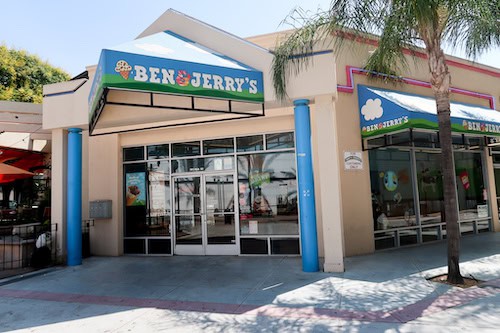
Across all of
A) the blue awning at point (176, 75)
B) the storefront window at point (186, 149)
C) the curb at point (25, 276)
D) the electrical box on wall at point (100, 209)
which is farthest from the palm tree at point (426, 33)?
the curb at point (25, 276)

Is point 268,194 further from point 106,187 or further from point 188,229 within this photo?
point 106,187

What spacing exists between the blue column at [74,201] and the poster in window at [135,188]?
1746 millimetres

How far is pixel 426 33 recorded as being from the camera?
6.86 meters

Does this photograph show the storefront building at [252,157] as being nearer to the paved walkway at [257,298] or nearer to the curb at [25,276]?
the curb at [25,276]

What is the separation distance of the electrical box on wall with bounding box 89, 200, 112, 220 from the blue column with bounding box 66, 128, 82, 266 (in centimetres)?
107

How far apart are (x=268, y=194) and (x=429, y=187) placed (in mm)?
5422

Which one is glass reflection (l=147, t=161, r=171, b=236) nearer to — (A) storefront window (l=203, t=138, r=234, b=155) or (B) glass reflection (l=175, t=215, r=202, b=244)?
(B) glass reflection (l=175, t=215, r=202, b=244)

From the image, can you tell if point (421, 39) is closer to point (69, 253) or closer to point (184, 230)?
point (184, 230)

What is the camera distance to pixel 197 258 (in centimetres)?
955

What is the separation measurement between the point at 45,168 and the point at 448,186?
603 inches

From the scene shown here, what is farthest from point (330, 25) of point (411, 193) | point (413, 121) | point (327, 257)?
point (411, 193)

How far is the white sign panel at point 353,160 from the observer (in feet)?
→ 30.8

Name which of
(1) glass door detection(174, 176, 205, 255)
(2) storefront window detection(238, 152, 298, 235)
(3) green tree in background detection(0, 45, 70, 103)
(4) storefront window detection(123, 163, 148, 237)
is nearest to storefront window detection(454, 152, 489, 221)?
(2) storefront window detection(238, 152, 298, 235)

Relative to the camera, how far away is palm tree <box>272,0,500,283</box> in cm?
646
